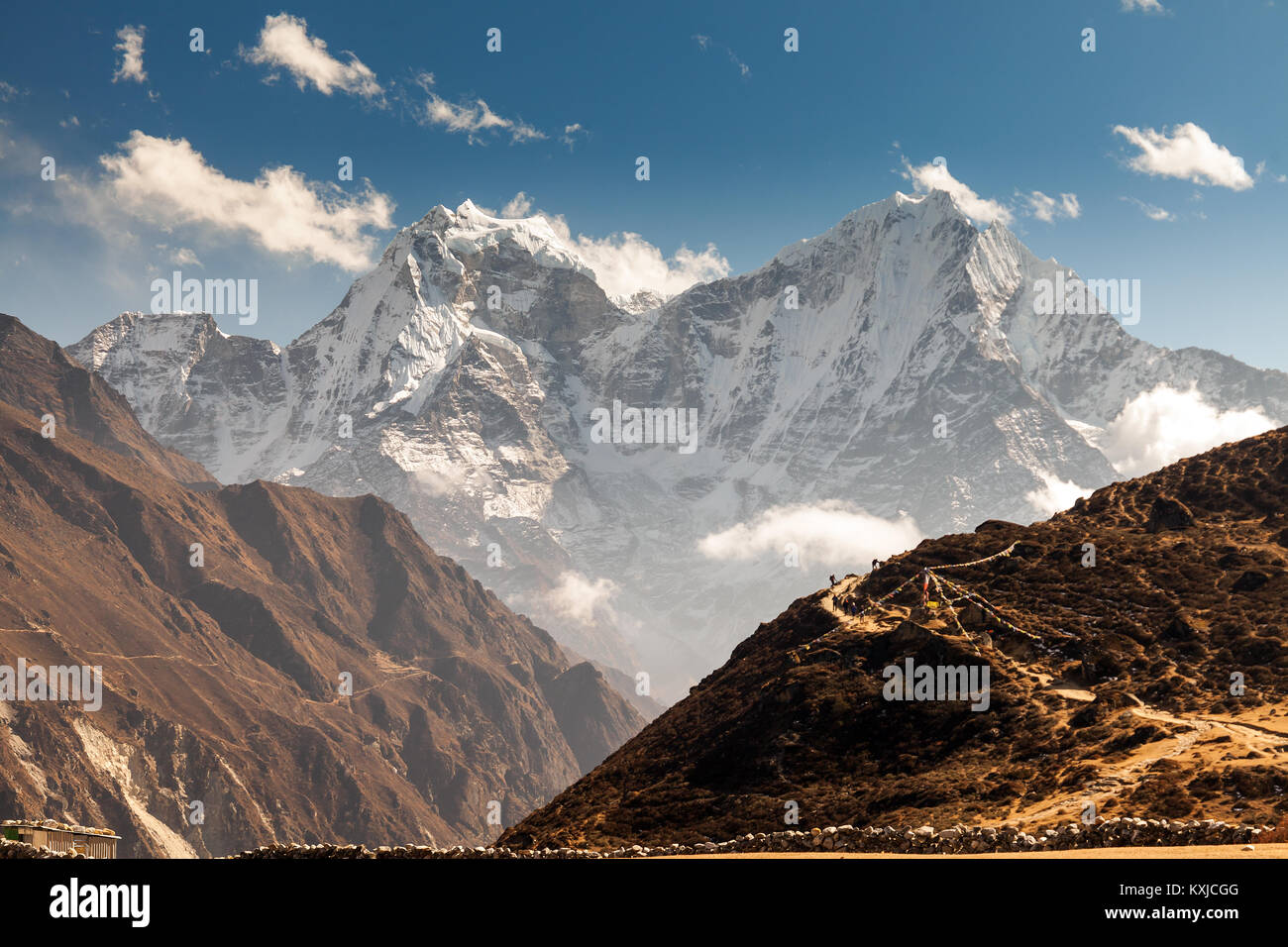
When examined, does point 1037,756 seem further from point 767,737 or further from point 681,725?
point 681,725

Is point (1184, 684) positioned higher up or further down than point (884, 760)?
higher up

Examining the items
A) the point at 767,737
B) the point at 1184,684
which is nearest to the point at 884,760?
the point at 767,737
